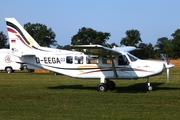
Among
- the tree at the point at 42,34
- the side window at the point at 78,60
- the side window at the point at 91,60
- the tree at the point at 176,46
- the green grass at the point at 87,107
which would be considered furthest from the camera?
the tree at the point at 42,34

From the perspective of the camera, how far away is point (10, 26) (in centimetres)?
1870

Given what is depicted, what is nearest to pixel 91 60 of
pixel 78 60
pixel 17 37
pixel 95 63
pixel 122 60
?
pixel 95 63

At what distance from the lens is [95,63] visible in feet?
54.2

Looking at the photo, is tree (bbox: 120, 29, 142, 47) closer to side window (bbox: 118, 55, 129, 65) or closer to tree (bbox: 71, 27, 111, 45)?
tree (bbox: 71, 27, 111, 45)

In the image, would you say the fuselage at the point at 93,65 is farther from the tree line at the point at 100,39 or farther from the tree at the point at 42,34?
the tree at the point at 42,34

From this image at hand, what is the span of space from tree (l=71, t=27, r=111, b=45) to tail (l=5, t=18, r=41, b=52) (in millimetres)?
73389

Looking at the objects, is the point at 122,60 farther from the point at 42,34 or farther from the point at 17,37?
the point at 42,34

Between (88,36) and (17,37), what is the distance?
7945cm

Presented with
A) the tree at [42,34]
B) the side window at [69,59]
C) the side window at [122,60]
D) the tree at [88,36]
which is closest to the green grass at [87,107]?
the side window at [122,60]

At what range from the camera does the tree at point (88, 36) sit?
9376 cm

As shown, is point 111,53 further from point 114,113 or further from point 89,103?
point 114,113

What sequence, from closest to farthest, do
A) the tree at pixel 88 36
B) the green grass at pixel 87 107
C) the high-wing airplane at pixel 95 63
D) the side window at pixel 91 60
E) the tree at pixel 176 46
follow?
the green grass at pixel 87 107 → the high-wing airplane at pixel 95 63 → the side window at pixel 91 60 → the tree at pixel 176 46 → the tree at pixel 88 36

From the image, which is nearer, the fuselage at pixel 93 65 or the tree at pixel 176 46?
the fuselage at pixel 93 65

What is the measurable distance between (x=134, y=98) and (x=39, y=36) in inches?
3875
